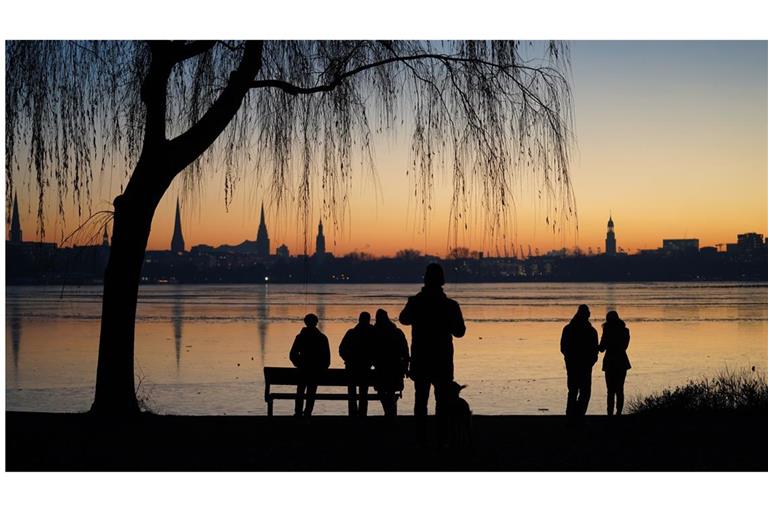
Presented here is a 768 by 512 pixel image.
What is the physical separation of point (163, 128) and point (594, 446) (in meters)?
6.08

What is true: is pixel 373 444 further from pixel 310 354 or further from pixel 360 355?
pixel 310 354

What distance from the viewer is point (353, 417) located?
463 inches

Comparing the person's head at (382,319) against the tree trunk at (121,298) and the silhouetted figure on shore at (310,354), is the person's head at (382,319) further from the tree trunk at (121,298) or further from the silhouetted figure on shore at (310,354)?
the tree trunk at (121,298)

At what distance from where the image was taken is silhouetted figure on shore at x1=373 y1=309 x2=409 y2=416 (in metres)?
11.5

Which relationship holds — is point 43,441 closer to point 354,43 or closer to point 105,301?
point 105,301

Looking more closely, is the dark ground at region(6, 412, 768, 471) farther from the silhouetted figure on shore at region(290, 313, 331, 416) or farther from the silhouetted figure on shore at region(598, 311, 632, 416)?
the silhouetted figure on shore at region(598, 311, 632, 416)

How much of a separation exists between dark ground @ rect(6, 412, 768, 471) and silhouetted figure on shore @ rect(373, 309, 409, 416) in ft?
0.98

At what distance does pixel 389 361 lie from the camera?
11562 millimetres

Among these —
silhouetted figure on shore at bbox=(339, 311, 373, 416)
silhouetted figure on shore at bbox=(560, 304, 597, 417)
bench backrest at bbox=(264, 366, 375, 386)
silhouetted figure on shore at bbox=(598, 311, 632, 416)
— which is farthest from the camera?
silhouetted figure on shore at bbox=(598, 311, 632, 416)

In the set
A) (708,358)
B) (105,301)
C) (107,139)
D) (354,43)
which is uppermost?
(354,43)

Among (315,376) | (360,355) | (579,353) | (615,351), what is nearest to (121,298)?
(315,376)

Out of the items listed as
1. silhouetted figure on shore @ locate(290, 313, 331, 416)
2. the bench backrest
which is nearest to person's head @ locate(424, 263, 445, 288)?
the bench backrest

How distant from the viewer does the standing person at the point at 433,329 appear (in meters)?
8.66

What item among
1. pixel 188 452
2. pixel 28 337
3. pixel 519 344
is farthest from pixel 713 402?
pixel 28 337
